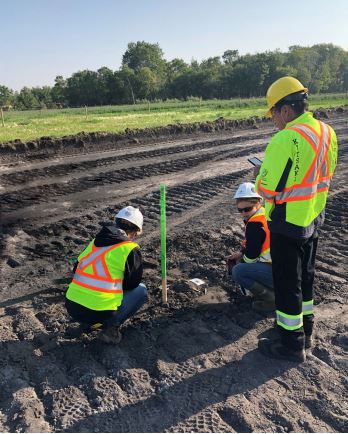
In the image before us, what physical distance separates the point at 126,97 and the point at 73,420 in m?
66.3

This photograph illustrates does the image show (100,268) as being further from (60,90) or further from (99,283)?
(60,90)

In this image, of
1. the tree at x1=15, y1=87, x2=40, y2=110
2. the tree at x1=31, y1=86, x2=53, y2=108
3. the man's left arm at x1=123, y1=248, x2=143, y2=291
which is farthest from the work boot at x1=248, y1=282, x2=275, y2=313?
the tree at x1=31, y1=86, x2=53, y2=108

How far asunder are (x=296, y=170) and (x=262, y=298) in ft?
6.08

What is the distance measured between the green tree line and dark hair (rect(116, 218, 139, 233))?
60.3 meters

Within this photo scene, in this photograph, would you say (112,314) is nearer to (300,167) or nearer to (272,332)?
(272,332)

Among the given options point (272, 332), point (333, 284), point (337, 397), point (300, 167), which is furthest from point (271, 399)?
point (333, 284)

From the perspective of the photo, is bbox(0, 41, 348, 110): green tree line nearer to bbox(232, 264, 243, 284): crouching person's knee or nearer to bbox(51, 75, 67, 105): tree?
bbox(51, 75, 67, 105): tree

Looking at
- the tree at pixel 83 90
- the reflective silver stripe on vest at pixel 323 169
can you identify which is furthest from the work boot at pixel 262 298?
the tree at pixel 83 90

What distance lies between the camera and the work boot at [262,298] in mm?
4547

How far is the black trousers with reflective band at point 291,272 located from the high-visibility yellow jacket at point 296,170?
0.21 m

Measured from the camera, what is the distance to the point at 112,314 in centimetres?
397

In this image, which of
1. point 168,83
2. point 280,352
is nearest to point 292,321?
point 280,352

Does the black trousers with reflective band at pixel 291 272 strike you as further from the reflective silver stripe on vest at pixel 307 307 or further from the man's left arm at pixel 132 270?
the man's left arm at pixel 132 270

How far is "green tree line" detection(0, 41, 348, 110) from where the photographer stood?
2559 inches
